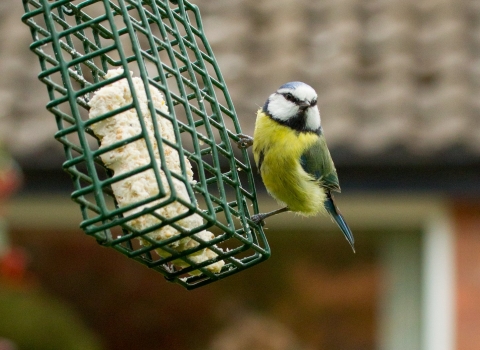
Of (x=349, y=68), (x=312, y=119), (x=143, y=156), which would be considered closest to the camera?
(x=143, y=156)

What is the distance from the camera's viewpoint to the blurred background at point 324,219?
17.0 ft

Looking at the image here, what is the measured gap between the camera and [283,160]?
3477 mm

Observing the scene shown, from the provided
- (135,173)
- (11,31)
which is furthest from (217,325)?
(135,173)

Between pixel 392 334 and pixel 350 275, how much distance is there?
1.54ft

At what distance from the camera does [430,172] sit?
5.02m

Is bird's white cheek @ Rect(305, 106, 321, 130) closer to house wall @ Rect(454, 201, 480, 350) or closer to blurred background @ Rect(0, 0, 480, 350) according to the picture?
blurred background @ Rect(0, 0, 480, 350)

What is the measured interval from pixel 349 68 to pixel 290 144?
245cm

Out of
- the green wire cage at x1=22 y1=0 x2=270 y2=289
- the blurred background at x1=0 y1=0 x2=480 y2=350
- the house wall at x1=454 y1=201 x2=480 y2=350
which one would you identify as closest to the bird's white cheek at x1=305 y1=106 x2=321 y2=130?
the green wire cage at x1=22 y1=0 x2=270 y2=289

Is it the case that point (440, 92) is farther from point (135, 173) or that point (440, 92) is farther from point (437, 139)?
point (135, 173)

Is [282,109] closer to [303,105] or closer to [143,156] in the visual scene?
[303,105]

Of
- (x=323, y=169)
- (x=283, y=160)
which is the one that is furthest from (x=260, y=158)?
(x=323, y=169)

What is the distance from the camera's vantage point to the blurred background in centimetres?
517

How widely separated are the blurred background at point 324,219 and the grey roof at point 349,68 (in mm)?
12

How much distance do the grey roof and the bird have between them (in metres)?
1.54
